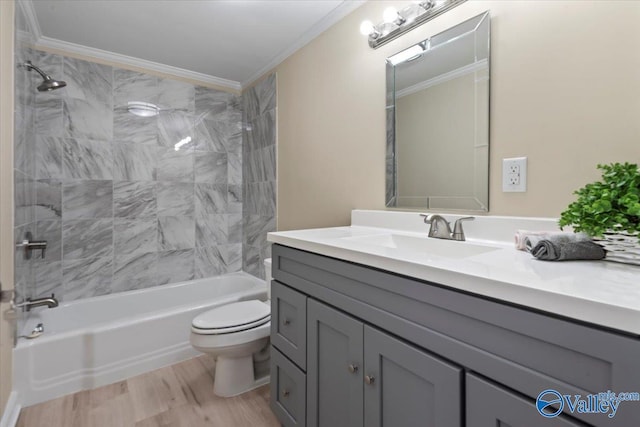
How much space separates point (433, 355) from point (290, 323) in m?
0.70

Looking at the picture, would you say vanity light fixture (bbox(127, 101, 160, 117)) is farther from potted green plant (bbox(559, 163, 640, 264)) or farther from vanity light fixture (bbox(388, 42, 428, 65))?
potted green plant (bbox(559, 163, 640, 264))

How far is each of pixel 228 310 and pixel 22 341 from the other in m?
1.13

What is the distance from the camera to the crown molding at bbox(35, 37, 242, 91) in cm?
225

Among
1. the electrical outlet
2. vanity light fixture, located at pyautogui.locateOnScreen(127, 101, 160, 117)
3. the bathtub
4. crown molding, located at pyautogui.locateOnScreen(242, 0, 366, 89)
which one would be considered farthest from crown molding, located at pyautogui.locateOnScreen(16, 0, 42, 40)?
the electrical outlet

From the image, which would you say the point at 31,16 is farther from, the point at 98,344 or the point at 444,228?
the point at 444,228

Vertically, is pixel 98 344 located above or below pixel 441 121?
below

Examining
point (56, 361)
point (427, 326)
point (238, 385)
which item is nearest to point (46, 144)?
point (56, 361)

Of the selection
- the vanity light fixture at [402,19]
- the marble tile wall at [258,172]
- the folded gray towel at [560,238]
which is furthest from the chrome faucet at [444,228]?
the marble tile wall at [258,172]

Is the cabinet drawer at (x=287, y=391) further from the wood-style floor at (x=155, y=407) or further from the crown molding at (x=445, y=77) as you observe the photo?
the crown molding at (x=445, y=77)

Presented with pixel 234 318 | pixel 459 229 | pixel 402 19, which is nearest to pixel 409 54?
pixel 402 19

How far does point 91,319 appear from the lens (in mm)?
2355

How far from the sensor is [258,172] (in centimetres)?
291

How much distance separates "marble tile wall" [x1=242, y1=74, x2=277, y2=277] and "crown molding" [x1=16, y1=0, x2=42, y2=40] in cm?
156

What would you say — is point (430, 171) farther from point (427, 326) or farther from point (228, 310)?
point (228, 310)
